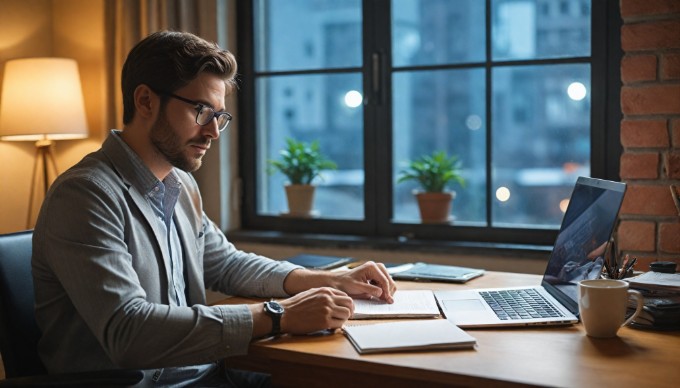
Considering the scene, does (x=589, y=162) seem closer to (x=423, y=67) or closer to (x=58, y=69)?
(x=423, y=67)

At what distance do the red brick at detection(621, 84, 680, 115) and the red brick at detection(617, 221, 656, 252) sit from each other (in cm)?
36

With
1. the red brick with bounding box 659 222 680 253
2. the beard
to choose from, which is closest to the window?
the red brick with bounding box 659 222 680 253

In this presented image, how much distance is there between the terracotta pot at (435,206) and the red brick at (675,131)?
871 millimetres

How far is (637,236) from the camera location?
2.39 meters

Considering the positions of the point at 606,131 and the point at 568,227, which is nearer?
the point at 568,227

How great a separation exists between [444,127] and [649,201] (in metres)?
0.90

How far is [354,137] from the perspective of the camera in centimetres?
317

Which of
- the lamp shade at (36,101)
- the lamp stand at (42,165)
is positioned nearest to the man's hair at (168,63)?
the lamp shade at (36,101)

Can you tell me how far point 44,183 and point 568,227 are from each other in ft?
7.37

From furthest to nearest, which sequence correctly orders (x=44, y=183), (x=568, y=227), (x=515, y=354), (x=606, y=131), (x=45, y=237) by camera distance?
(x=44, y=183)
(x=606, y=131)
(x=568, y=227)
(x=45, y=237)
(x=515, y=354)

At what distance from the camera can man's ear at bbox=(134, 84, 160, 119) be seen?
67.8 inches

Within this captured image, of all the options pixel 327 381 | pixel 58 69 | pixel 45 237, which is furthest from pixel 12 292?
pixel 58 69

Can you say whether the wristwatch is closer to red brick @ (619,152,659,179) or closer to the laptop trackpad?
the laptop trackpad

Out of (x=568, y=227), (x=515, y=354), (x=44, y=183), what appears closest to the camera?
(x=515, y=354)
